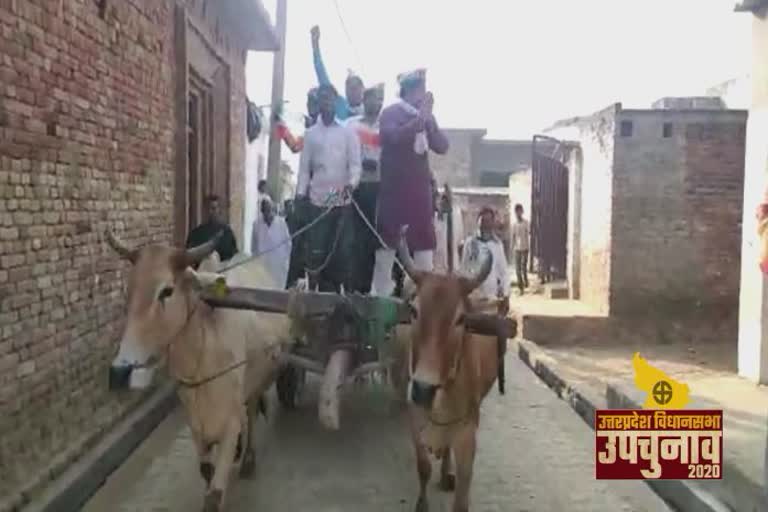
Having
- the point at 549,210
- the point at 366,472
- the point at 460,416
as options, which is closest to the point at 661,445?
the point at 460,416

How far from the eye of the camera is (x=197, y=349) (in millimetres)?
4902

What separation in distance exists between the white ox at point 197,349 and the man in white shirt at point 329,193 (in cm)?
125

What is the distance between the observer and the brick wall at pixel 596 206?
14.7 meters

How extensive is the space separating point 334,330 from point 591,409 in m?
3.45

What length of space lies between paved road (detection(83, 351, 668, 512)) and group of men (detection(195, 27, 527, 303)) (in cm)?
121

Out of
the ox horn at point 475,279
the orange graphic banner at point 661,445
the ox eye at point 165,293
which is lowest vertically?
the orange graphic banner at point 661,445

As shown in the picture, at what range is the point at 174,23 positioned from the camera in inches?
373

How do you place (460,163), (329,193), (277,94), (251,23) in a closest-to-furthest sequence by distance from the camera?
(329,193) < (251,23) < (277,94) < (460,163)

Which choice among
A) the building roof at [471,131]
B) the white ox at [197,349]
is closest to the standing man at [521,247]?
the building roof at [471,131]

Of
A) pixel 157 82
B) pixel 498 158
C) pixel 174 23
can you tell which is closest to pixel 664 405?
pixel 157 82

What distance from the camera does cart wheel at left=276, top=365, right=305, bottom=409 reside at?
776 centimetres

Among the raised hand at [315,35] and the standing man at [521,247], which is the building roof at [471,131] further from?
the raised hand at [315,35]

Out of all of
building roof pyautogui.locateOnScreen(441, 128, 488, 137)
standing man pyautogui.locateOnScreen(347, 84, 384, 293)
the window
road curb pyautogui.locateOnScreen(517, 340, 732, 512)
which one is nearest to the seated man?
standing man pyautogui.locateOnScreen(347, 84, 384, 293)

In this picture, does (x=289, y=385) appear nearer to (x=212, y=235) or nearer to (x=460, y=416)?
(x=212, y=235)
